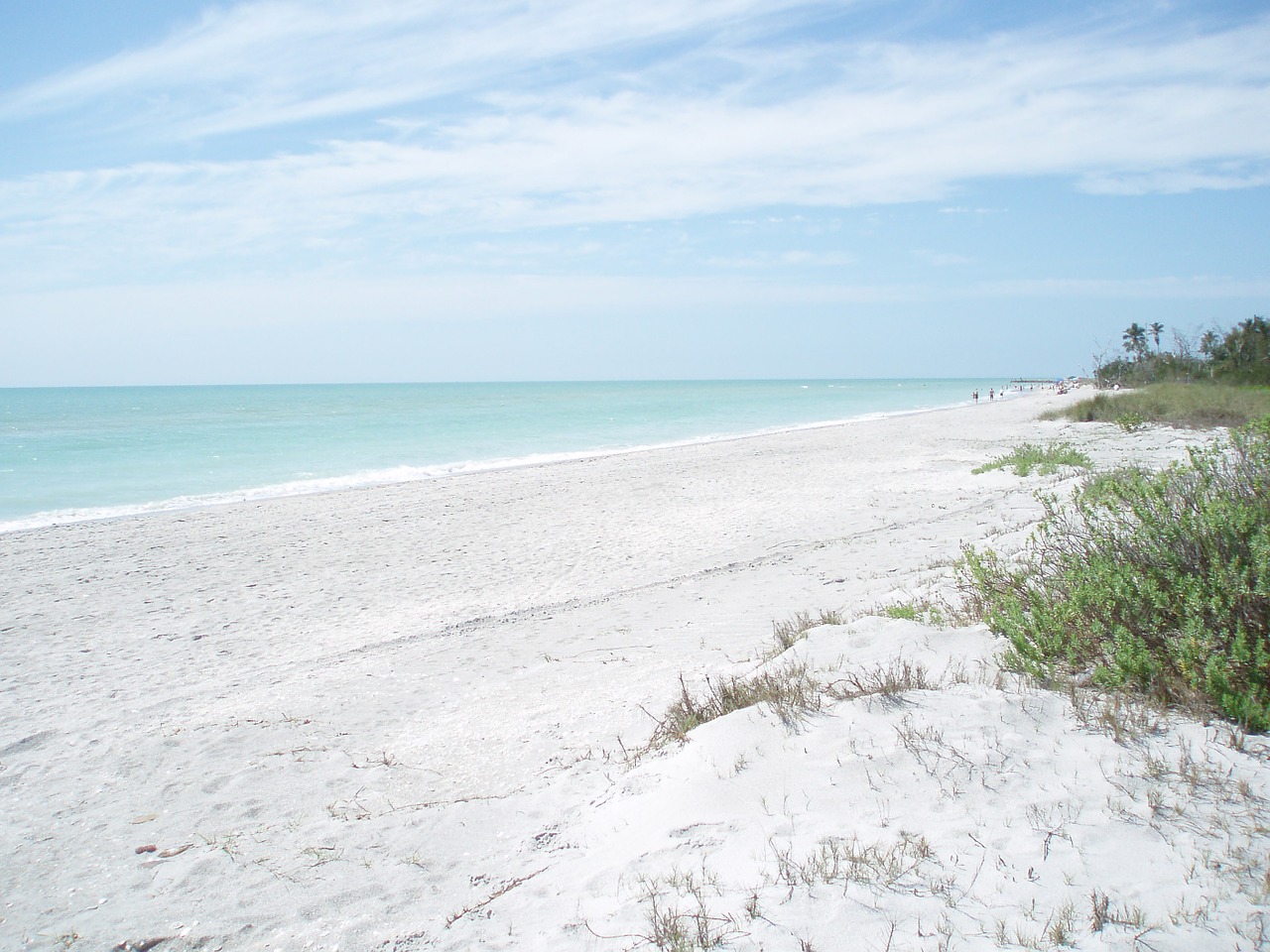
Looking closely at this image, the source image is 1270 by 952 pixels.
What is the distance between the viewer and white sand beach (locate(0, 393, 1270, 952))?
8.11ft

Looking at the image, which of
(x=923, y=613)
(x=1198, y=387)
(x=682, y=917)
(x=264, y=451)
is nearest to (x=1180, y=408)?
(x=1198, y=387)

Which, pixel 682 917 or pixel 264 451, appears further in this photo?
pixel 264 451

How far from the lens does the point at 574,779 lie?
13.3 ft

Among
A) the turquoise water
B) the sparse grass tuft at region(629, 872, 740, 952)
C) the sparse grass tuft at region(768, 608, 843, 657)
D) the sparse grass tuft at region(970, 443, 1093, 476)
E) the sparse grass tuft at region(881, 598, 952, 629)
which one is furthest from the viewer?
the turquoise water

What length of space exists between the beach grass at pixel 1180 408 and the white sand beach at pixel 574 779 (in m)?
14.5

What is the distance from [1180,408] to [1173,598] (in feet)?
74.7

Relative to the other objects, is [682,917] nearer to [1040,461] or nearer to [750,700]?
[750,700]

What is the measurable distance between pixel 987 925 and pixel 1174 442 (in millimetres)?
18532

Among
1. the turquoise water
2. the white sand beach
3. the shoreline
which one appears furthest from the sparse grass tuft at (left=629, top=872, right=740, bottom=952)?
the turquoise water

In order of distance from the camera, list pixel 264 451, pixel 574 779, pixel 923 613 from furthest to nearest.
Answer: pixel 264 451, pixel 923 613, pixel 574 779

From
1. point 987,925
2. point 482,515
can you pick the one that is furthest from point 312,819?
point 482,515

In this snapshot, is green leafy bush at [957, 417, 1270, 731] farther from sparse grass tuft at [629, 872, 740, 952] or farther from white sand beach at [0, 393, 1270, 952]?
sparse grass tuft at [629, 872, 740, 952]

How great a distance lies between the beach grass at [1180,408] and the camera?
1998 cm

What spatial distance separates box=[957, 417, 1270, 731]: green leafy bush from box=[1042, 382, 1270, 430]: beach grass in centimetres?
1759
